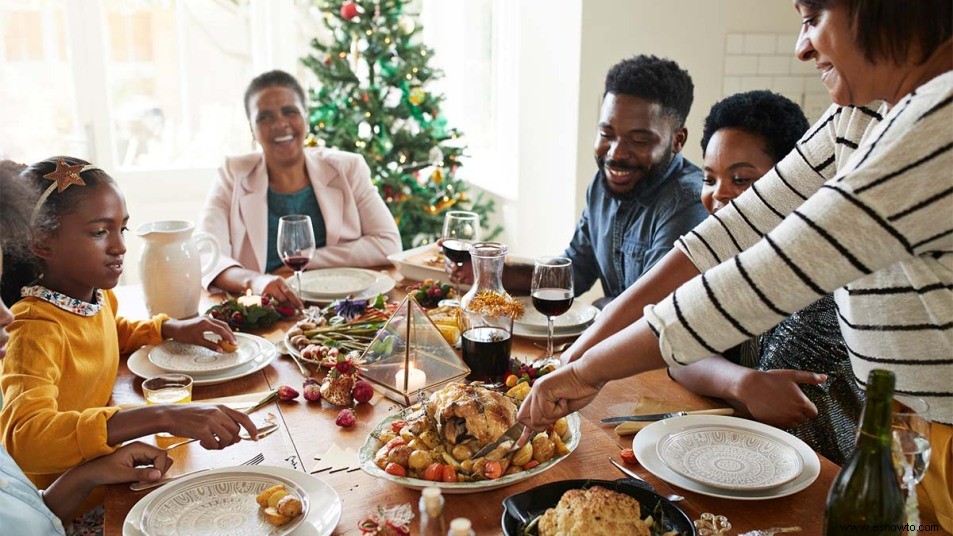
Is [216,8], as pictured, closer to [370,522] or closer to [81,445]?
[81,445]

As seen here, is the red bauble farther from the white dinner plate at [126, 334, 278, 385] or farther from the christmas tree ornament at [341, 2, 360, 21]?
the white dinner plate at [126, 334, 278, 385]

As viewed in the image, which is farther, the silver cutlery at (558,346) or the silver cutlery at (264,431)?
the silver cutlery at (558,346)

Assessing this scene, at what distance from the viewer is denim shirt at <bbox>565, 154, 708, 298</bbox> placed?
7.45 feet

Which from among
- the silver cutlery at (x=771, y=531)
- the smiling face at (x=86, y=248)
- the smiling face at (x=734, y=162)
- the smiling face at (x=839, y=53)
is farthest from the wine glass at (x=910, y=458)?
the smiling face at (x=86, y=248)

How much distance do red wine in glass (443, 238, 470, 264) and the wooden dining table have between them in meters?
0.39

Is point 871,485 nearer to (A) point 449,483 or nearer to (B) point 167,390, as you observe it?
(A) point 449,483

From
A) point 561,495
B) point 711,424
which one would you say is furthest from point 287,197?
point 561,495

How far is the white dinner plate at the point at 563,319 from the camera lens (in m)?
1.92

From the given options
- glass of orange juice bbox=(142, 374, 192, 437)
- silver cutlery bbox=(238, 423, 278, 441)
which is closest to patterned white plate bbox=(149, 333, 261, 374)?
glass of orange juice bbox=(142, 374, 192, 437)

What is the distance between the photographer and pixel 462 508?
45.4 inches

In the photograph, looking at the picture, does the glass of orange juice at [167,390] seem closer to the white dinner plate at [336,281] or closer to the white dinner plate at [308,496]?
the white dinner plate at [308,496]

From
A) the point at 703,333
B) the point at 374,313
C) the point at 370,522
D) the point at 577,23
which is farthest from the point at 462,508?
the point at 577,23

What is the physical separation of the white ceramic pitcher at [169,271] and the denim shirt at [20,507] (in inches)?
29.3

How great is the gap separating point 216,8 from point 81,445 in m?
4.04
